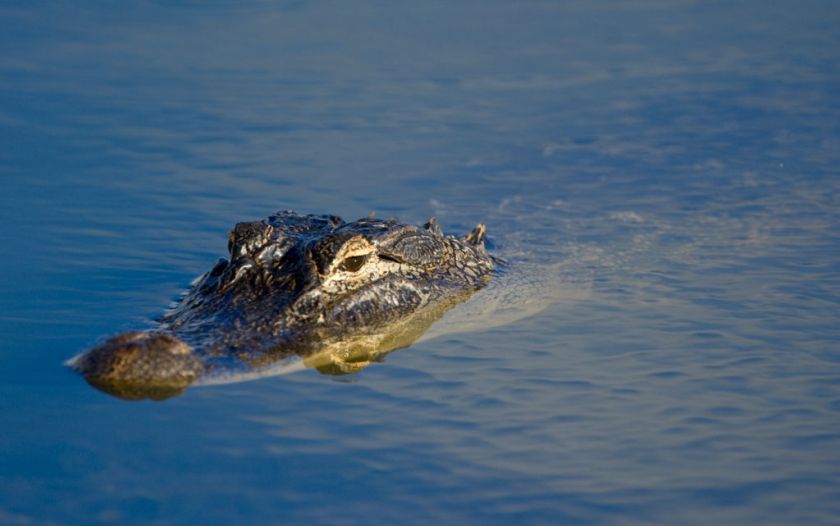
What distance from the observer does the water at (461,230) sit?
204 inches

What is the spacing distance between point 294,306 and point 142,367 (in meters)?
1.29

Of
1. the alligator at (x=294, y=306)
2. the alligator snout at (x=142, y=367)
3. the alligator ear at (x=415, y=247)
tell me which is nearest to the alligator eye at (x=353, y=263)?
the alligator at (x=294, y=306)

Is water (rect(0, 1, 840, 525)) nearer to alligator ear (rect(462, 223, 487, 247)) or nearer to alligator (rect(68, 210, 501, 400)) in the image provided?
alligator (rect(68, 210, 501, 400))

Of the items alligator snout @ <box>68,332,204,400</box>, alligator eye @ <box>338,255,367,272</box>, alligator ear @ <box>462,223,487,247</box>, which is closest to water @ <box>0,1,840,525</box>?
alligator snout @ <box>68,332,204,400</box>

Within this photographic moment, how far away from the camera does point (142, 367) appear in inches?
231

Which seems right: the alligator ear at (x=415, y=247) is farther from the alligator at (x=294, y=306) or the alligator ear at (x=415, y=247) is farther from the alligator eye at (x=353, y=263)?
the alligator eye at (x=353, y=263)

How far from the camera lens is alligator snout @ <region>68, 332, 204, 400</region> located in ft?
19.2

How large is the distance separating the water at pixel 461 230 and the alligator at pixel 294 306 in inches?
6.9

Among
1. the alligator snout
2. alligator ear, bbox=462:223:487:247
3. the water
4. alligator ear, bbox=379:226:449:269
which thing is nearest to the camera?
the water

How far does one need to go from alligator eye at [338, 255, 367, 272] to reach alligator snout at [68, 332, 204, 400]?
1.51 meters

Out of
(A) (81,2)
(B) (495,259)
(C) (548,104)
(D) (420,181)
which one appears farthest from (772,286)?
(A) (81,2)

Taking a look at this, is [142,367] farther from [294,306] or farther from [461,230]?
[461,230]

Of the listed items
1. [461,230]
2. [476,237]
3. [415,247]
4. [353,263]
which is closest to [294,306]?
[353,263]

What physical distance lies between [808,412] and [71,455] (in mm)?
3776
